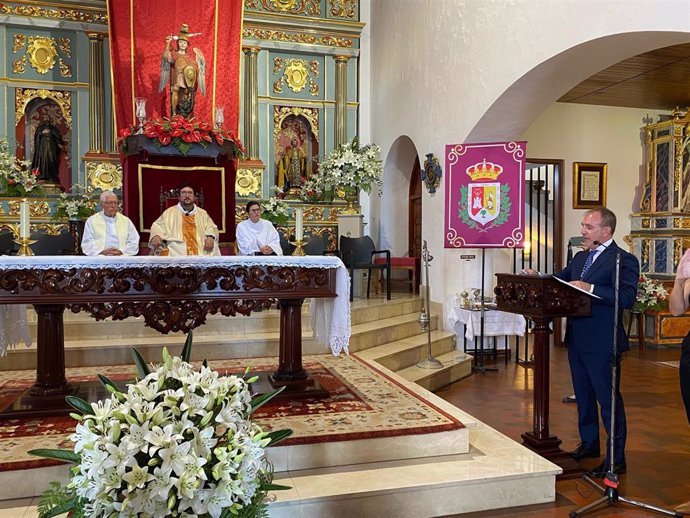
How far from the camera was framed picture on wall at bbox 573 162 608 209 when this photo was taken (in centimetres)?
906

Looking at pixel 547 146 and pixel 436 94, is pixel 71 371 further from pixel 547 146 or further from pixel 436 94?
pixel 547 146

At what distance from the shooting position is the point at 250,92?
10188 mm

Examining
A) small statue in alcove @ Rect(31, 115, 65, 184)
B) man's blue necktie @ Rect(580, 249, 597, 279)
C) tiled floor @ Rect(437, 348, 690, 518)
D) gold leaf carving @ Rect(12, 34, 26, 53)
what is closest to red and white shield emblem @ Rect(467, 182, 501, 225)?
tiled floor @ Rect(437, 348, 690, 518)

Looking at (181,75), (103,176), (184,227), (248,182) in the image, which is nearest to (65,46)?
(103,176)

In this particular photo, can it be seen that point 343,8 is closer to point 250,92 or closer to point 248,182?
point 250,92

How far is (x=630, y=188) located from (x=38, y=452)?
951cm

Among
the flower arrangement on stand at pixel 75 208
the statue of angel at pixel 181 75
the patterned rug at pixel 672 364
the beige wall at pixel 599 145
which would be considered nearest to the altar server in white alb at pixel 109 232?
the flower arrangement on stand at pixel 75 208

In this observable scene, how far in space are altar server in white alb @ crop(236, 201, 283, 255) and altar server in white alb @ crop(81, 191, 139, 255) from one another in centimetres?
154

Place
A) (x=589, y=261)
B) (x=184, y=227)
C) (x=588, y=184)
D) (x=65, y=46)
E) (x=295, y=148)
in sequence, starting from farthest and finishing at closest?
(x=295, y=148) → (x=65, y=46) → (x=588, y=184) → (x=184, y=227) → (x=589, y=261)

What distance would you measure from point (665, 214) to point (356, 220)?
4579 mm

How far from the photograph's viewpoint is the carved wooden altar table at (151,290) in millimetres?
3834

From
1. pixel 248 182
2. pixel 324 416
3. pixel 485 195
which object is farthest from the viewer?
pixel 248 182

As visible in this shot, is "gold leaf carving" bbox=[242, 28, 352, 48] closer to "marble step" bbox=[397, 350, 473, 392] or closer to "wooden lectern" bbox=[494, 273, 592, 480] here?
"marble step" bbox=[397, 350, 473, 392]

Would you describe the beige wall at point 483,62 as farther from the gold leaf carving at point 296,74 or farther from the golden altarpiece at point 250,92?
the gold leaf carving at point 296,74
